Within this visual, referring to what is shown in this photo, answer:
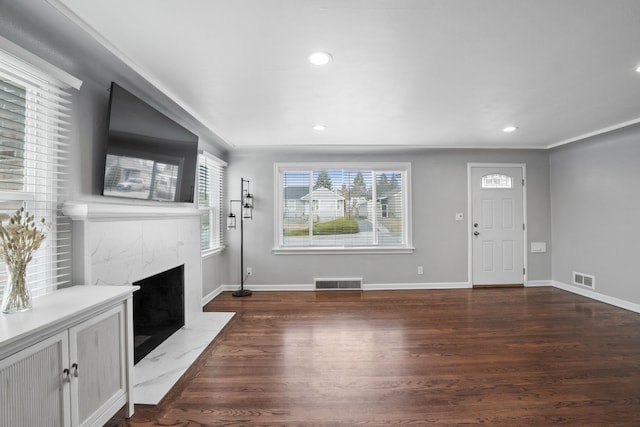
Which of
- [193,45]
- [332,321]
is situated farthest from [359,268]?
[193,45]

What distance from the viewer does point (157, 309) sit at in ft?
9.52

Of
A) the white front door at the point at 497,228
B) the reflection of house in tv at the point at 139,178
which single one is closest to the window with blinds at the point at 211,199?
the reflection of house in tv at the point at 139,178

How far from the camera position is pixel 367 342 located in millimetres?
2840

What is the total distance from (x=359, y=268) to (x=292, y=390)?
9.45 feet

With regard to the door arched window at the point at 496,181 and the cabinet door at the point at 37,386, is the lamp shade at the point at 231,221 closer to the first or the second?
the cabinet door at the point at 37,386

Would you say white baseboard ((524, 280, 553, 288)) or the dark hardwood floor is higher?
white baseboard ((524, 280, 553, 288))

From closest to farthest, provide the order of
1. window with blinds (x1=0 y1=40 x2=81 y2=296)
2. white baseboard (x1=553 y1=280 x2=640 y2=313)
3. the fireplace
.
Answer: window with blinds (x1=0 y1=40 x2=81 y2=296)
the fireplace
white baseboard (x1=553 y1=280 x2=640 y2=313)

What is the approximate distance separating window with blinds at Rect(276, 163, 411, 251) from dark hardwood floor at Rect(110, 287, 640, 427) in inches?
52.7

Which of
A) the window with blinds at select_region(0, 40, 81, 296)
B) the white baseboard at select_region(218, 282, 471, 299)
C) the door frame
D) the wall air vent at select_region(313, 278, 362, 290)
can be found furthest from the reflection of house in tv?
the door frame

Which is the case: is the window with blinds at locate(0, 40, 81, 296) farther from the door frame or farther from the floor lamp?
the door frame

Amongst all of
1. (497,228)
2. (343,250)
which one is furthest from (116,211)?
(497,228)

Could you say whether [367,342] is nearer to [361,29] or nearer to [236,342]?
[236,342]

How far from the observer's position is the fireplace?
2611mm

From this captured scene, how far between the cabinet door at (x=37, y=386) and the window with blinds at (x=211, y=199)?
105 inches
